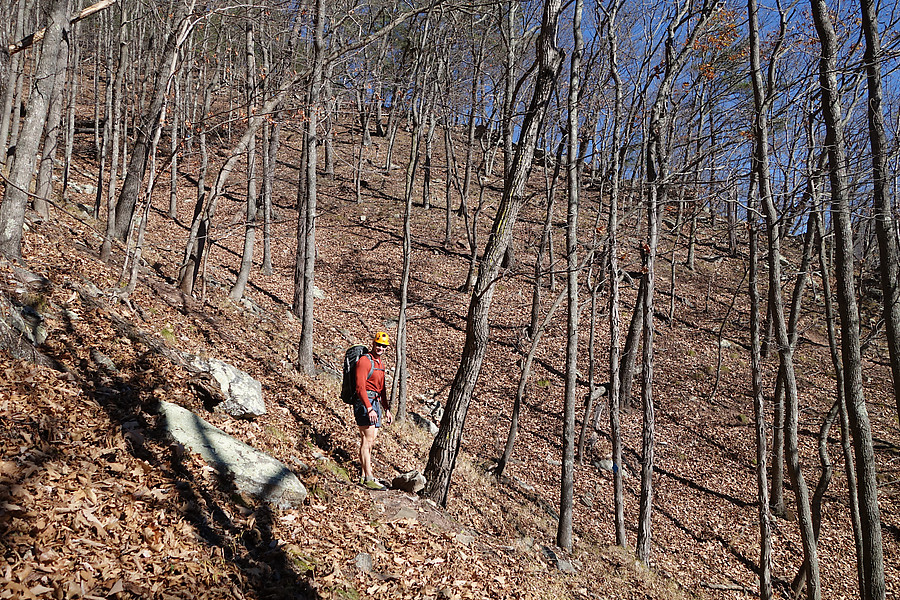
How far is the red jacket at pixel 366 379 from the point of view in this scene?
22.1ft

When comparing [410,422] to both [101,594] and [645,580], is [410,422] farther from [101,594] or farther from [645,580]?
[101,594]

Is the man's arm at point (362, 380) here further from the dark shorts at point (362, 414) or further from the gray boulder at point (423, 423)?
the gray boulder at point (423, 423)

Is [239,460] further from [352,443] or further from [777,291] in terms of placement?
[777,291]

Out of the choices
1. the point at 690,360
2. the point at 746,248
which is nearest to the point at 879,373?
the point at 690,360

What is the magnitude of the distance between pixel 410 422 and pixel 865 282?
2330 cm

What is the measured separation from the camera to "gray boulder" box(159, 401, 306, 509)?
17.7 feet

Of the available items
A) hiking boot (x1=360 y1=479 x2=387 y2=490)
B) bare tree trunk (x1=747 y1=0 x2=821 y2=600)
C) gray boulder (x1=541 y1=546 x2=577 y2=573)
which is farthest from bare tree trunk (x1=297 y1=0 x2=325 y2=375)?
bare tree trunk (x1=747 y1=0 x2=821 y2=600)

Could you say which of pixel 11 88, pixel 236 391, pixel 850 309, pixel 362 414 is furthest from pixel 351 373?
pixel 11 88

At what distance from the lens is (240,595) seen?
395cm

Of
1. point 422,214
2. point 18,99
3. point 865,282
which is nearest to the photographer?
point 18,99

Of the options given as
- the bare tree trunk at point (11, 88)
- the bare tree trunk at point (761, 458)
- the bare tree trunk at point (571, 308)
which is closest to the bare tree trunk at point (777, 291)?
the bare tree trunk at point (761, 458)

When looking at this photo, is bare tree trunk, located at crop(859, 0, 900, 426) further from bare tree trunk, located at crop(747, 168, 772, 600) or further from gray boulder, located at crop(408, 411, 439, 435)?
gray boulder, located at crop(408, 411, 439, 435)

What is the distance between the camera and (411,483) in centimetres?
673

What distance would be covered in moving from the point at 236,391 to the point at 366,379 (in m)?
2.07
